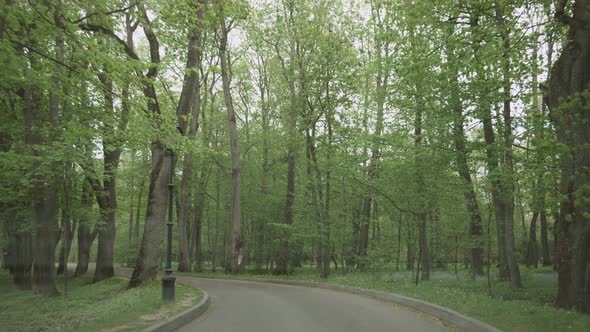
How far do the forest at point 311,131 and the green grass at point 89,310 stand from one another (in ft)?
6.03

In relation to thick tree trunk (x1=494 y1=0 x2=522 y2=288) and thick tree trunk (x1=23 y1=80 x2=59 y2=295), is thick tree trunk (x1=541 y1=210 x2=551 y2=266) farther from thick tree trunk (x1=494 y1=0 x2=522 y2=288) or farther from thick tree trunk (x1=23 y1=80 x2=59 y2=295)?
thick tree trunk (x1=23 y1=80 x2=59 y2=295)

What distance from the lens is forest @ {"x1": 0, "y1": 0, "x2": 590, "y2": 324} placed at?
9.79 meters

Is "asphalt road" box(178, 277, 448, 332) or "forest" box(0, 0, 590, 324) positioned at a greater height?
"forest" box(0, 0, 590, 324)

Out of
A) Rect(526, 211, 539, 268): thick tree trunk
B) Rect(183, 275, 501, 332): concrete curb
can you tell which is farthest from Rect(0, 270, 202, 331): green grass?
Rect(526, 211, 539, 268): thick tree trunk

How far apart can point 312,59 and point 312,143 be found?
5.10 meters

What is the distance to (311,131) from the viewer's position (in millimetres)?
28266

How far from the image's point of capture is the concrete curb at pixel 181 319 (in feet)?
25.0

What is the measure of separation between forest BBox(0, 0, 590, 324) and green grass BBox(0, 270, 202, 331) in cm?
184

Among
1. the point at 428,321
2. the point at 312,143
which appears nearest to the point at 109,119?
the point at 428,321

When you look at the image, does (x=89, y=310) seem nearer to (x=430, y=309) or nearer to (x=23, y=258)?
(x=430, y=309)

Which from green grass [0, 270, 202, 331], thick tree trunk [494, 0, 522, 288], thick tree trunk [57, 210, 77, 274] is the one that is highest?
thick tree trunk [494, 0, 522, 288]

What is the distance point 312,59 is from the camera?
24.0m

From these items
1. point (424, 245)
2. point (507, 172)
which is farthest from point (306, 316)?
point (424, 245)

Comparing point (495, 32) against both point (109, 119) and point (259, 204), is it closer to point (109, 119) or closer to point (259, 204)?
point (109, 119)
